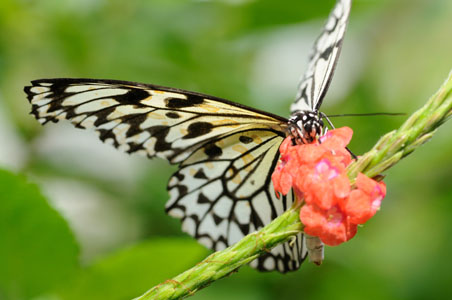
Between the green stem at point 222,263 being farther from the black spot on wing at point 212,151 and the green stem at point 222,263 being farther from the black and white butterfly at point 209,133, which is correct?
the black spot on wing at point 212,151

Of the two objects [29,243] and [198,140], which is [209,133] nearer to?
[198,140]

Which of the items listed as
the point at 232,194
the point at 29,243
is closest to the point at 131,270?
the point at 29,243

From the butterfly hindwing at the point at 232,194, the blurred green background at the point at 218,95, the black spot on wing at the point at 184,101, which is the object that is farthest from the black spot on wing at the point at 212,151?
the blurred green background at the point at 218,95

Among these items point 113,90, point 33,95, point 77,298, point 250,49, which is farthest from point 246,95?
point 77,298

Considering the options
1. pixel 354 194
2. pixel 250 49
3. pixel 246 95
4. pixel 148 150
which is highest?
pixel 250 49

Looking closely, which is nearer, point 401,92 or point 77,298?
point 77,298

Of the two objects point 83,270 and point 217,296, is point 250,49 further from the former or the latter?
point 83,270

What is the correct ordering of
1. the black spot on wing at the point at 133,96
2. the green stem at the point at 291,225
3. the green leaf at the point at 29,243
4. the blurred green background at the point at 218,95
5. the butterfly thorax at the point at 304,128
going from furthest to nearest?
1. the blurred green background at the point at 218,95
2. the black spot on wing at the point at 133,96
3. the butterfly thorax at the point at 304,128
4. the green leaf at the point at 29,243
5. the green stem at the point at 291,225
